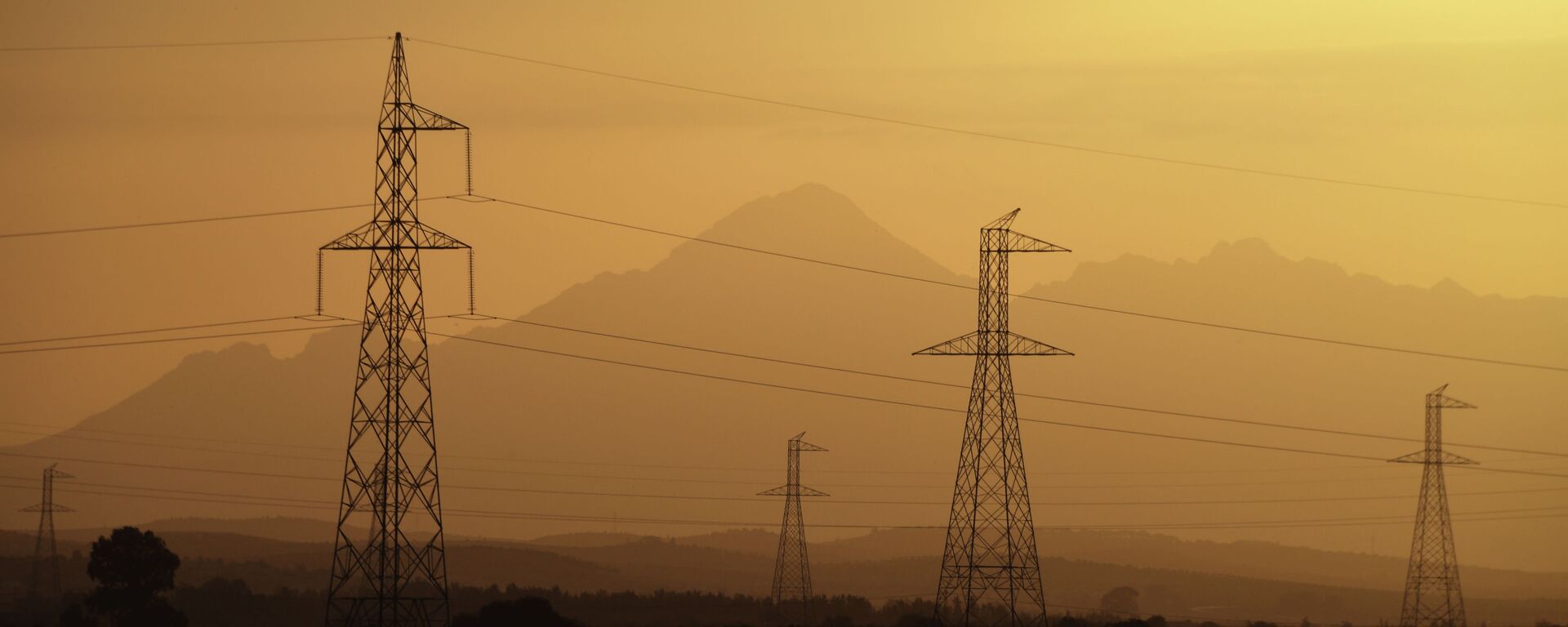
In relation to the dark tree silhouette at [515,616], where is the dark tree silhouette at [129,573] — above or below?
above

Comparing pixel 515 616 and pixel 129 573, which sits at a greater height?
pixel 129 573

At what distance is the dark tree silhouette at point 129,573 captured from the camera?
271 feet

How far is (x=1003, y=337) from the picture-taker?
71.7 meters

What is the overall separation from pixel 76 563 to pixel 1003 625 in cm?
8832

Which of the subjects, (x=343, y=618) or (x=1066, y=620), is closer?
(x=343, y=618)

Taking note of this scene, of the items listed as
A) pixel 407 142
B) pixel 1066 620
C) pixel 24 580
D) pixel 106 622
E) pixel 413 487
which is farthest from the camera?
pixel 24 580

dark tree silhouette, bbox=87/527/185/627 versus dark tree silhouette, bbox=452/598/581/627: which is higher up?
dark tree silhouette, bbox=87/527/185/627

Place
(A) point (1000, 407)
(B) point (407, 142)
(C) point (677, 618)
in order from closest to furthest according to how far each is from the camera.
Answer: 1. (B) point (407, 142)
2. (A) point (1000, 407)
3. (C) point (677, 618)

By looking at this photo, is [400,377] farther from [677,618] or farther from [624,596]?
[624,596]

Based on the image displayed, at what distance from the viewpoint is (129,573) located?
83.5 m

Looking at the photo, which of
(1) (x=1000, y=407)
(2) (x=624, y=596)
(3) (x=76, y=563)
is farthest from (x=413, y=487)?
(3) (x=76, y=563)

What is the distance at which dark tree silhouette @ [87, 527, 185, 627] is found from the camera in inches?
3255

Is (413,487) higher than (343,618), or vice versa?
(413,487)

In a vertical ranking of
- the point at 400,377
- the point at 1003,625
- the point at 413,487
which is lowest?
the point at 1003,625
